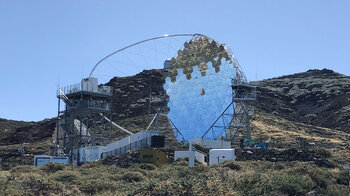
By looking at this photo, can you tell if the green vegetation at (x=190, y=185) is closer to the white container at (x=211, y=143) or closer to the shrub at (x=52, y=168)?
the shrub at (x=52, y=168)

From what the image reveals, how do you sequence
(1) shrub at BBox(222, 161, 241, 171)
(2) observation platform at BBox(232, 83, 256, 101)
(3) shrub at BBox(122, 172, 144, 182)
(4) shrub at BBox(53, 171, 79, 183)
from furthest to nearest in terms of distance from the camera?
(2) observation platform at BBox(232, 83, 256, 101) < (1) shrub at BBox(222, 161, 241, 171) < (3) shrub at BBox(122, 172, 144, 182) < (4) shrub at BBox(53, 171, 79, 183)

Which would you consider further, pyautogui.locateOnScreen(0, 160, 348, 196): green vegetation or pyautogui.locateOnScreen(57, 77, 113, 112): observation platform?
pyautogui.locateOnScreen(57, 77, 113, 112): observation platform

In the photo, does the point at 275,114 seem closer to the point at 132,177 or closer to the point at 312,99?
the point at 312,99

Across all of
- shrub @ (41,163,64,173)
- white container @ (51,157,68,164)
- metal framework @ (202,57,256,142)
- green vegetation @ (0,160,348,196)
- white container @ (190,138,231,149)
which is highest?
metal framework @ (202,57,256,142)

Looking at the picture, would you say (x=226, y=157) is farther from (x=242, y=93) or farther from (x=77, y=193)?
(x=77, y=193)

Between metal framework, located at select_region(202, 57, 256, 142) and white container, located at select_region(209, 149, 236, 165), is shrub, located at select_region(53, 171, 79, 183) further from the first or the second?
metal framework, located at select_region(202, 57, 256, 142)

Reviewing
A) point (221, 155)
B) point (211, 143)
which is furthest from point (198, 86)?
point (221, 155)

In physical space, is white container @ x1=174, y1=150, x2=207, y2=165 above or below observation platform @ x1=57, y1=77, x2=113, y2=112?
below

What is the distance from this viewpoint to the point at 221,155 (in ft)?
139

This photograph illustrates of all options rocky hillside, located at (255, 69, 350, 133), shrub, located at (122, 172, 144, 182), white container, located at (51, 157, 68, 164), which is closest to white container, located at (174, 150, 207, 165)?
white container, located at (51, 157, 68, 164)

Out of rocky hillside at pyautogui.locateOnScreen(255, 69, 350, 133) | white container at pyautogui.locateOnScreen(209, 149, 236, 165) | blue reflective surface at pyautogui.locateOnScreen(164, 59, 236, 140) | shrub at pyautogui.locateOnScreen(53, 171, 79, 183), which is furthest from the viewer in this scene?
rocky hillside at pyautogui.locateOnScreen(255, 69, 350, 133)

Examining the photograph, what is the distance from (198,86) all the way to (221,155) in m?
12.1

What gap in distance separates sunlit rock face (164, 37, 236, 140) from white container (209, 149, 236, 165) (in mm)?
8370

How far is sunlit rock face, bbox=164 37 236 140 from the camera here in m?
50.3
